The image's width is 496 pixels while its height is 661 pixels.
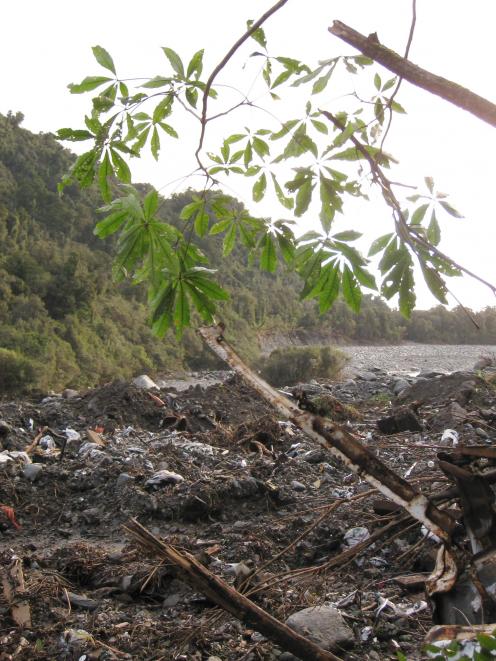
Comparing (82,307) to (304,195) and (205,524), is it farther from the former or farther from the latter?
(304,195)

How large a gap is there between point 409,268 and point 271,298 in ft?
69.6

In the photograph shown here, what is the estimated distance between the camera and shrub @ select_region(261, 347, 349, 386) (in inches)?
531

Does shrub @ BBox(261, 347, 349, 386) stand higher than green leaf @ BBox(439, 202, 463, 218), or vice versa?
green leaf @ BBox(439, 202, 463, 218)

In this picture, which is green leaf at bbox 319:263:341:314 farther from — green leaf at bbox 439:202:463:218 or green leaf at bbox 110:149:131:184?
green leaf at bbox 110:149:131:184

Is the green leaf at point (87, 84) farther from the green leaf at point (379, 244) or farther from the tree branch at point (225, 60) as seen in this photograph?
the green leaf at point (379, 244)

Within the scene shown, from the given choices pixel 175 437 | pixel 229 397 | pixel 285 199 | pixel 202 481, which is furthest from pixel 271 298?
pixel 285 199

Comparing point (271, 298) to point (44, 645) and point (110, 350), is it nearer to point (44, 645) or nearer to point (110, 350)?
point (110, 350)

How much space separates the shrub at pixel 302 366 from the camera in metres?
13.5

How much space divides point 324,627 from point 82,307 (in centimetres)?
1381

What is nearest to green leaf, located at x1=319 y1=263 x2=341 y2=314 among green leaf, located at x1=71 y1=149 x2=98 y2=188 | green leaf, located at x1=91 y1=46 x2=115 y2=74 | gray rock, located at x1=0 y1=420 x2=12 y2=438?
green leaf, located at x1=71 y1=149 x2=98 y2=188

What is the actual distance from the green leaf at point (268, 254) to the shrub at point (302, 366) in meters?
11.3

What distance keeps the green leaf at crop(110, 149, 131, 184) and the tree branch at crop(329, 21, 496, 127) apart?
692mm

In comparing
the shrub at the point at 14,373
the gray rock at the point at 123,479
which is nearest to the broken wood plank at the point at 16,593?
the gray rock at the point at 123,479

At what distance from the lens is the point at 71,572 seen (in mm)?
2840
